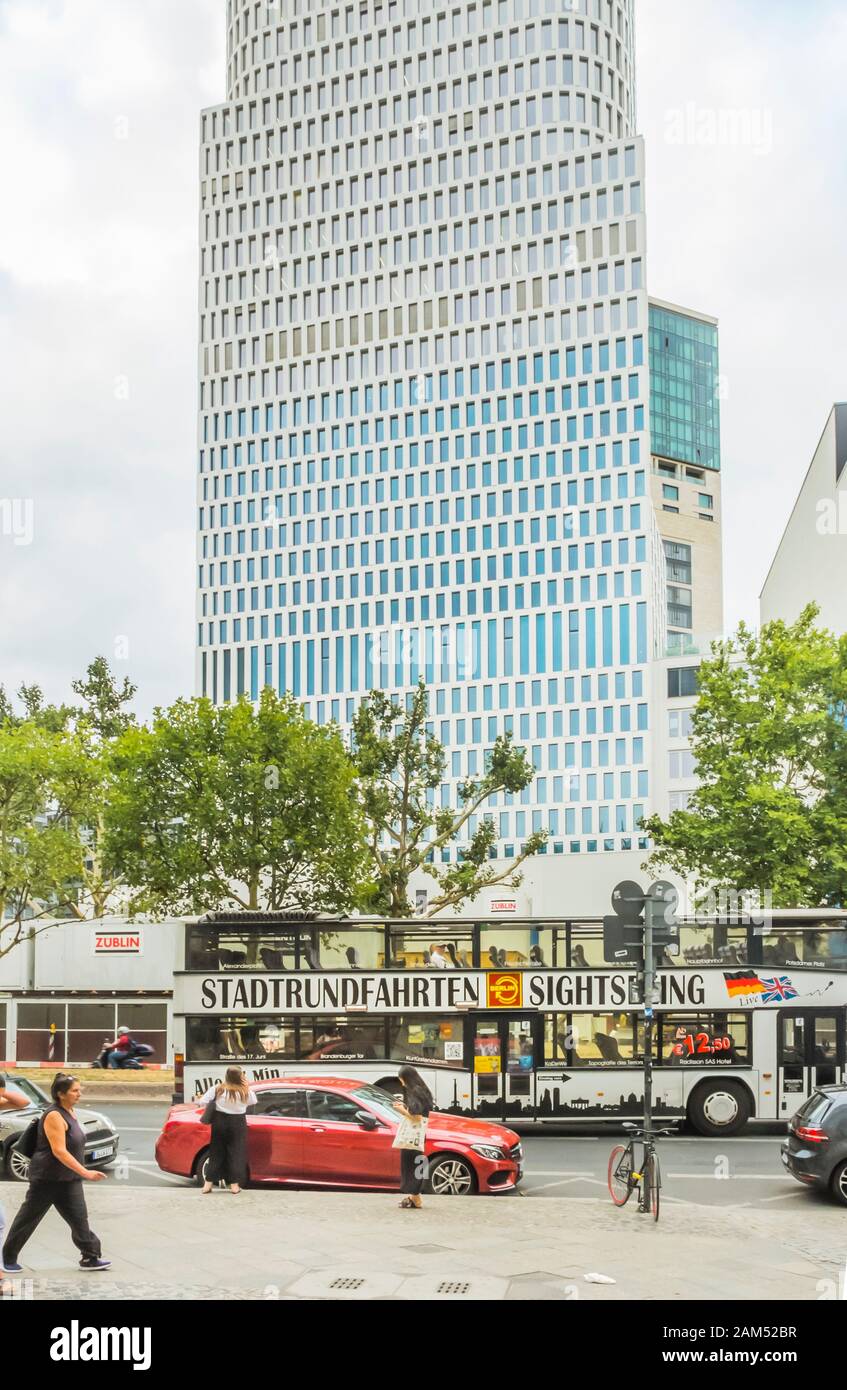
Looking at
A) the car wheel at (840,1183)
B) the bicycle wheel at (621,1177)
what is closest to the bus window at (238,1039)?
the bicycle wheel at (621,1177)

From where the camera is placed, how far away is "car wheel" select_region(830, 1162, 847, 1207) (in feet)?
55.4

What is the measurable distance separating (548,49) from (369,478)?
3444 cm

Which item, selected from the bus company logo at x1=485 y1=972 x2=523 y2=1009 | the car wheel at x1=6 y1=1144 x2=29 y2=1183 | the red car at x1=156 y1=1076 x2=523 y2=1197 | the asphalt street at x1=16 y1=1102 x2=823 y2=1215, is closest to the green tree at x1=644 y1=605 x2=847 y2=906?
the asphalt street at x1=16 y1=1102 x2=823 y2=1215

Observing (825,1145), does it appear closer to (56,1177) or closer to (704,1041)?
(704,1041)

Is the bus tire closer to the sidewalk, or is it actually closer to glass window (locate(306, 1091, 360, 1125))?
the sidewalk

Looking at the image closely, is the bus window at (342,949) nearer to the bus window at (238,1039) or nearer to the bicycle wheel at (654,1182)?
the bus window at (238,1039)

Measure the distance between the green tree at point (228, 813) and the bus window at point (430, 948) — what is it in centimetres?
1785

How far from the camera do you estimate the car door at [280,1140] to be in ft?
57.3

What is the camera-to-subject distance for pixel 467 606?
354ft

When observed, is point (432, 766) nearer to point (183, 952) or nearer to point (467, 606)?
point (183, 952)

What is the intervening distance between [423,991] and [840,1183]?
7945mm

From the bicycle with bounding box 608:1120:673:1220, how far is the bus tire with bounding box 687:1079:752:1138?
7.22 metres
